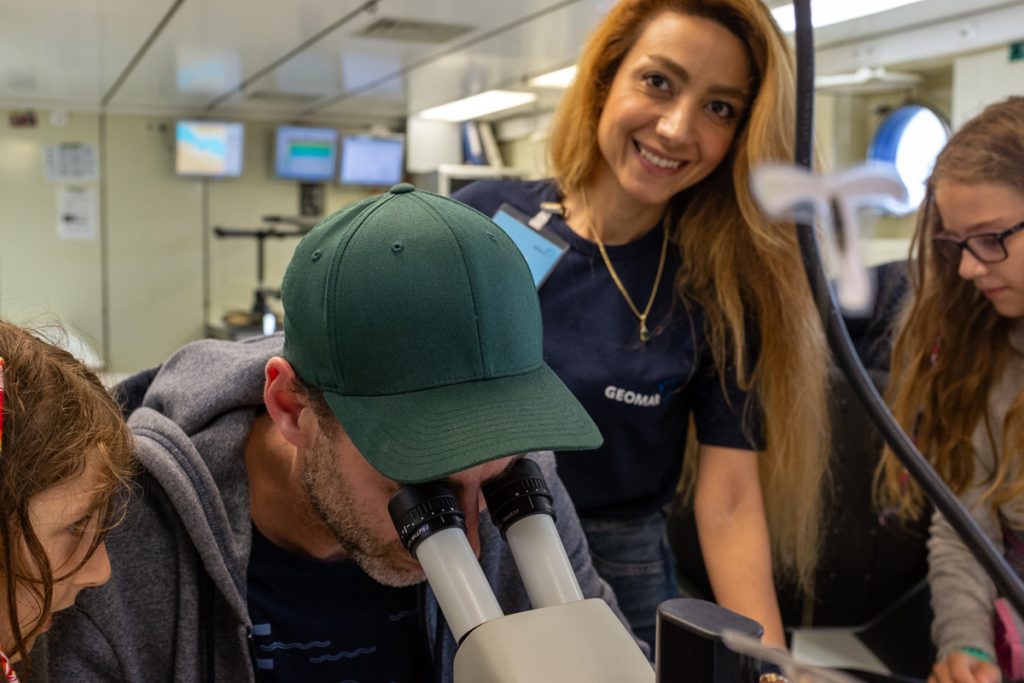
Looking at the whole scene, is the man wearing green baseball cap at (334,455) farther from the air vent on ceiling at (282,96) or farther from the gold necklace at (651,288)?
the air vent on ceiling at (282,96)

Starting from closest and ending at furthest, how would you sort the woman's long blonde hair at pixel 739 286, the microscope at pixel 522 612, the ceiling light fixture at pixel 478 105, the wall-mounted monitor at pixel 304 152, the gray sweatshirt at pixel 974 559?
1. the microscope at pixel 522 612
2. the gray sweatshirt at pixel 974 559
3. the woman's long blonde hair at pixel 739 286
4. the ceiling light fixture at pixel 478 105
5. the wall-mounted monitor at pixel 304 152

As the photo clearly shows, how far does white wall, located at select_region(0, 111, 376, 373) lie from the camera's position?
14.0ft

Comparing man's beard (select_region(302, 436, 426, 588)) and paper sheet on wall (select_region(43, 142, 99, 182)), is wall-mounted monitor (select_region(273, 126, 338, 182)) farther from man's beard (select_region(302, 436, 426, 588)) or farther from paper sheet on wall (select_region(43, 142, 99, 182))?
man's beard (select_region(302, 436, 426, 588))

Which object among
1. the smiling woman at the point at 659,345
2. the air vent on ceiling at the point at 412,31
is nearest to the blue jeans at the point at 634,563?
the smiling woman at the point at 659,345

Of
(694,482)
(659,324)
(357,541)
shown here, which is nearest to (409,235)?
(357,541)

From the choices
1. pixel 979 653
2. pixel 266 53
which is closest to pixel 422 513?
pixel 979 653

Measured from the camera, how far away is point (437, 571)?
1.69 feet

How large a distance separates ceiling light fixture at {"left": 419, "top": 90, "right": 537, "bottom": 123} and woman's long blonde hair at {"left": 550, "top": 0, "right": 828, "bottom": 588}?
261 cm

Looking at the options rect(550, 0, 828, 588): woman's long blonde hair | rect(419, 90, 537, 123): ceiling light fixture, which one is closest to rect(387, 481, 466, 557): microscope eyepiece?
rect(550, 0, 828, 588): woman's long blonde hair

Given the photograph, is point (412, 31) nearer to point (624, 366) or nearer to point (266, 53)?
point (266, 53)

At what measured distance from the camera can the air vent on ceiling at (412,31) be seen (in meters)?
2.70

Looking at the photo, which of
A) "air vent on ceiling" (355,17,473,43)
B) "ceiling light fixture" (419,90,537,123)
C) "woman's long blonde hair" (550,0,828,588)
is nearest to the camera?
"woman's long blonde hair" (550,0,828,588)

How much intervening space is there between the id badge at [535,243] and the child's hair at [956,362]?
1.33 feet

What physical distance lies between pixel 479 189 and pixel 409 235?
1.88 ft
